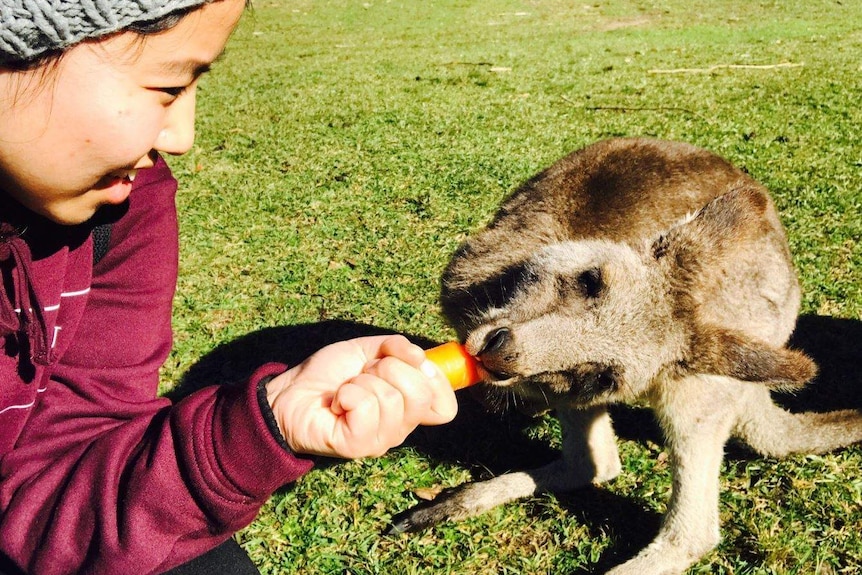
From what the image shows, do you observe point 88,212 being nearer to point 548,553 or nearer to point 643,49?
point 548,553

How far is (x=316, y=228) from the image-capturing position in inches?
162

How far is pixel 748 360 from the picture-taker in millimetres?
1774

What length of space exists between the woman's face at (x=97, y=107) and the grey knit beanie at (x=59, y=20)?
0.04m

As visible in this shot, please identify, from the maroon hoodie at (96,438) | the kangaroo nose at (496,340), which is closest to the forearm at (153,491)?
the maroon hoodie at (96,438)

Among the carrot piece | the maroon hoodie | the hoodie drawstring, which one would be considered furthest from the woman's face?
the carrot piece

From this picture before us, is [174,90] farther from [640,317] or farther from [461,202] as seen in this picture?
[461,202]

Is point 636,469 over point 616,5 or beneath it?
beneath

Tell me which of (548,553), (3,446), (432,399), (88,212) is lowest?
(548,553)

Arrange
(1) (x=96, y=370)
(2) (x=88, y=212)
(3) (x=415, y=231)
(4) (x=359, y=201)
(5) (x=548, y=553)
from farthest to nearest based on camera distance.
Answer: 1. (4) (x=359, y=201)
2. (3) (x=415, y=231)
3. (5) (x=548, y=553)
4. (1) (x=96, y=370)
5. (2) (x=88, y=212)

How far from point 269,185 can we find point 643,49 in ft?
18.8

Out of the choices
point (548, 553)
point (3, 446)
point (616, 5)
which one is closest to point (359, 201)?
point (548, 553)

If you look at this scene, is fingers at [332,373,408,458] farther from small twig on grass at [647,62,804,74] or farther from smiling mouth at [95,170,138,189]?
small twig on grass at [647,62,804,74]

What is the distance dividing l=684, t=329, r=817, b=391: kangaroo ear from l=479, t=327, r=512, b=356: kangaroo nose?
50cm

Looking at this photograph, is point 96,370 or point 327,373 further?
point 96,370
